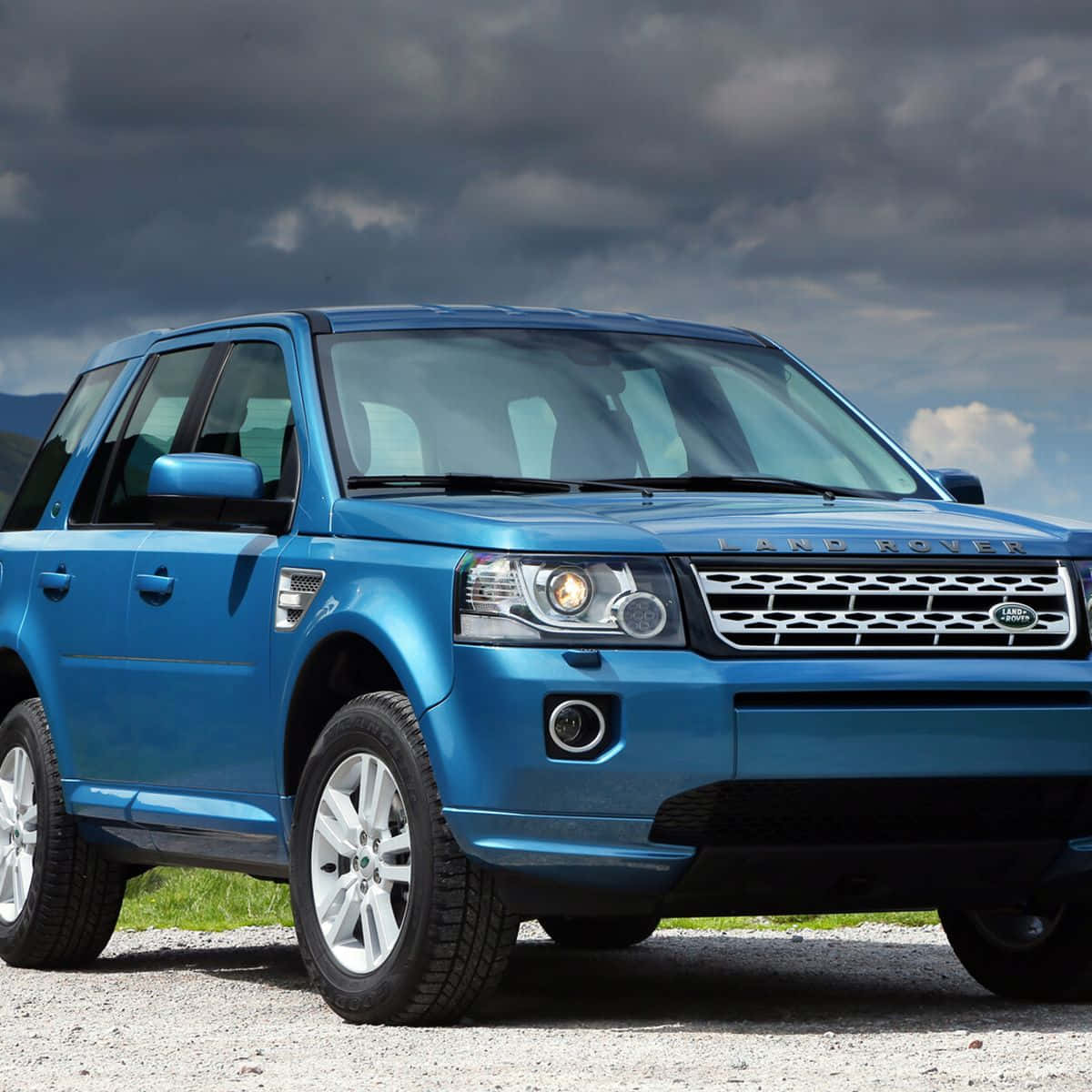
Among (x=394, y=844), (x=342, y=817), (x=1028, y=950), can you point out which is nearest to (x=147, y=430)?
(x=342, y=817)

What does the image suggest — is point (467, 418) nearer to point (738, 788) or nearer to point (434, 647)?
point (434, 647)

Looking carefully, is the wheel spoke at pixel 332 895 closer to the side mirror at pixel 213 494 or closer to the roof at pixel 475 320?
the side mirror at pixel 213 494

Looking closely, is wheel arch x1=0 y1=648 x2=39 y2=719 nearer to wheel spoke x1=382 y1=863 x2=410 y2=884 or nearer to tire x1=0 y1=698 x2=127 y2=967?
tire x1=0 y1=698 x2=127 y2=967

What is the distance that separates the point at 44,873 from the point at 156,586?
52.0 inches

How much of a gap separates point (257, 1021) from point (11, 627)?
229 centimetres

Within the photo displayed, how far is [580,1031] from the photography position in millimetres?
5969

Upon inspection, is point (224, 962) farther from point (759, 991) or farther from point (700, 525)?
point (700, 525)

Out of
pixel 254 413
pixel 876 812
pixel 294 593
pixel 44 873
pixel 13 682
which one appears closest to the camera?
pixel 876 812

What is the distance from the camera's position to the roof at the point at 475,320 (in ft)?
23.1

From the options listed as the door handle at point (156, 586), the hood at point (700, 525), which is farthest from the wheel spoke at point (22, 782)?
the hood at point (700, 525)

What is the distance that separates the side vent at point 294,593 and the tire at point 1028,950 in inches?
86.6

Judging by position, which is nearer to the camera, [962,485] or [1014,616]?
[1014,616]

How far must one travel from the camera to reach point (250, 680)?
655cm

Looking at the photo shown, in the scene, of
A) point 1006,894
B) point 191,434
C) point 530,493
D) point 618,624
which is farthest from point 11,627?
point 1006,894
